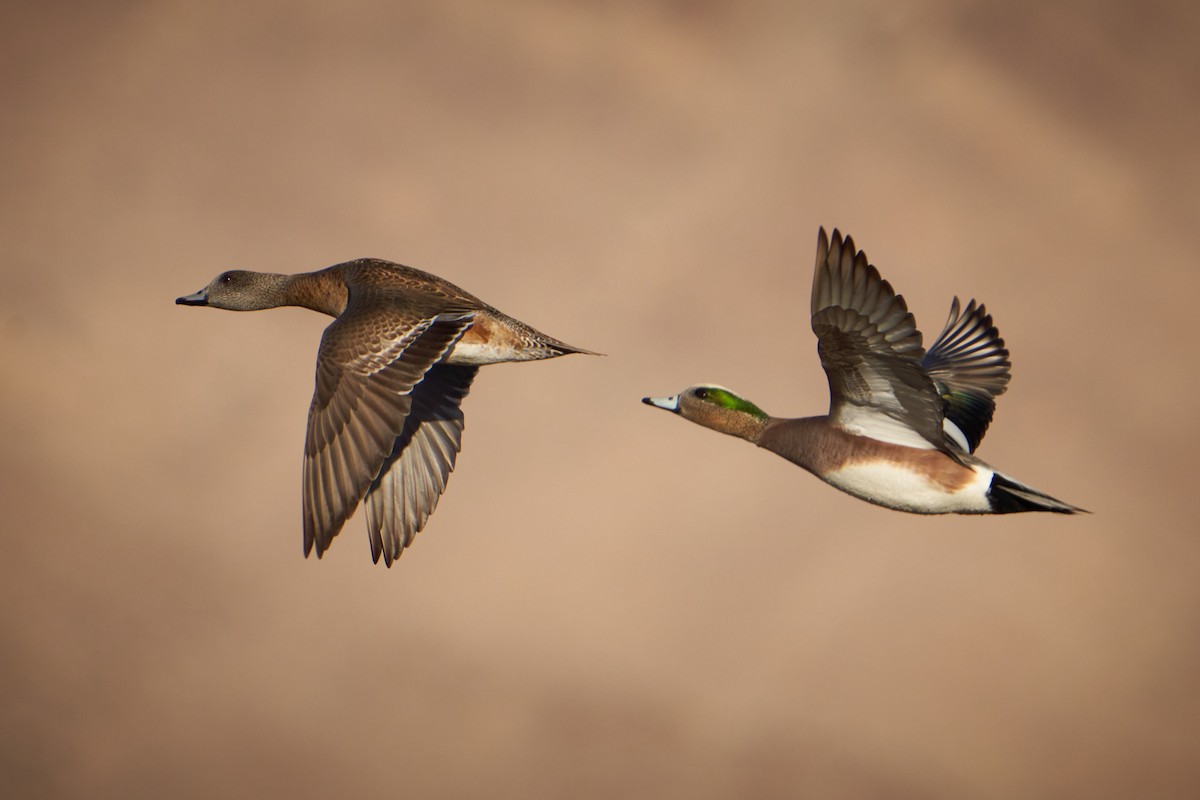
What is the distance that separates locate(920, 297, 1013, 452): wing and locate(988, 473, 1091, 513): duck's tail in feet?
1.40

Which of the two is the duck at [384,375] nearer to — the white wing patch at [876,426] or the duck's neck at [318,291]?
the duck's neck at [318,291]

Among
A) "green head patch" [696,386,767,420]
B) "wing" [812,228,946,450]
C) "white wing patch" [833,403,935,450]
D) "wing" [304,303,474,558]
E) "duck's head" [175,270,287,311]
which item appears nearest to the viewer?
"wing" [812,228,946,450]

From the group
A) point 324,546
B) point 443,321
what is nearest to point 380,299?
point 443,321

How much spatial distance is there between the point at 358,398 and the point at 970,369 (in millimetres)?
1570

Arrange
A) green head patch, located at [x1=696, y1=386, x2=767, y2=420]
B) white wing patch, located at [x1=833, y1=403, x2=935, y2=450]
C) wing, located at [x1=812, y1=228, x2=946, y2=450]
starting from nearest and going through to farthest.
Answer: wing, located at [x1=812, y1=228, x2=946, y2=450], white wing patch, located at [x1=833, y1=403, x2=935, y2=450], green head patch, located at [x1=696, y1=386, x2=767, y2=420]

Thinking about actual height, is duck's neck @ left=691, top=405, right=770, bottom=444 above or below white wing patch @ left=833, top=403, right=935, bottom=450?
below

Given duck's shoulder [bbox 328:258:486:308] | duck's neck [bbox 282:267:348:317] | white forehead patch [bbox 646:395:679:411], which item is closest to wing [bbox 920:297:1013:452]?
white forehead patch [bbox 646:395:679:411]

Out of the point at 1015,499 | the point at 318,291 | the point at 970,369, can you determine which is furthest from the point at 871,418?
the point at 318,291

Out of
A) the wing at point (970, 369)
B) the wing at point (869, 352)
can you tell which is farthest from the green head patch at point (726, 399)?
the wing at point (970, 369)

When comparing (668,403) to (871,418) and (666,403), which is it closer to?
(666,403)

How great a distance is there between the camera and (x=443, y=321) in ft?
10.6

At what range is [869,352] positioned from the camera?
292 cm

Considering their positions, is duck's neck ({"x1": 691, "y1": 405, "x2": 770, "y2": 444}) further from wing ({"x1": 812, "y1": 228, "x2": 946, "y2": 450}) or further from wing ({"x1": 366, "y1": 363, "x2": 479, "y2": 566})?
wing ({"x1": 366, "y1": 363, "x2": 479, "y2": 566})

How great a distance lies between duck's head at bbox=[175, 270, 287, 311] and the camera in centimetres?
383
